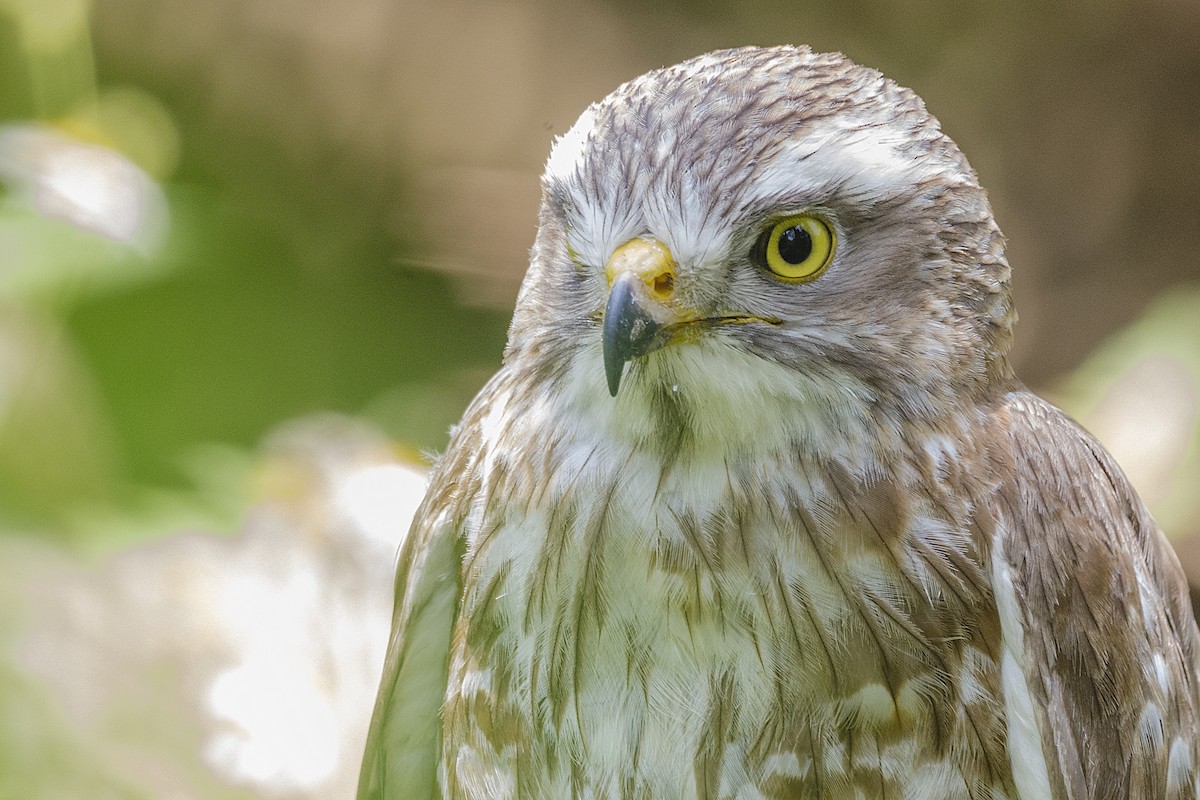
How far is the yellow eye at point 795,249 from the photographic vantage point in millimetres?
1845

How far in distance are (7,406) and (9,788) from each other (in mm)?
1490

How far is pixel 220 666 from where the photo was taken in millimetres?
3633

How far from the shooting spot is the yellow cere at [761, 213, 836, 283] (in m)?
1.85

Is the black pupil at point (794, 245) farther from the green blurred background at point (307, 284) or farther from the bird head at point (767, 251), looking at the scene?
the green blurred background at point (307, 284)

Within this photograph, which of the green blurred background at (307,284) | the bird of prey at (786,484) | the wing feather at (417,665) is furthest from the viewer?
the green blurred background at (307,284)

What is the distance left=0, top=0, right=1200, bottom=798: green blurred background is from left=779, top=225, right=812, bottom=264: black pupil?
76.7 inches

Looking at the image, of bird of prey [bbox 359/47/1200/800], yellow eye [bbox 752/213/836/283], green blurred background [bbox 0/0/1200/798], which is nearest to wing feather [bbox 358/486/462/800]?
bird of prey [bbox 359/47/1200/800]

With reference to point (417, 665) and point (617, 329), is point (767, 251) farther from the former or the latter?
point (417, 665)

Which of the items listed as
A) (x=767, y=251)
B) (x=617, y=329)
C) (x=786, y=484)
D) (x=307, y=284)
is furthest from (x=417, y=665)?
(x=307, y=284)

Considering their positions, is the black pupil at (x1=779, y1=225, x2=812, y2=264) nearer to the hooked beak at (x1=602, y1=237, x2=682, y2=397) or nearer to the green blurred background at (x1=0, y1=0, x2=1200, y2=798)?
the hooked beak at (x1=602, y1=237, x2=682, y2=397)

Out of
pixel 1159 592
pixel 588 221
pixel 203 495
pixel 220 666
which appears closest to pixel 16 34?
pixel 203 495

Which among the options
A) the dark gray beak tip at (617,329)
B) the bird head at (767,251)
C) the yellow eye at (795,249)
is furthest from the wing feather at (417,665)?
the yellow eye at (795,249)

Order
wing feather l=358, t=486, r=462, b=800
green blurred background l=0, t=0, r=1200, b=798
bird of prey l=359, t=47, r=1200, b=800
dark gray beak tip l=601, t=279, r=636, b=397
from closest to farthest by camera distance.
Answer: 1. dark gray beak tip l=601, t=279, r=636, b=397
2. bird of prey l=359, t=47, r=1200, b=800
3. wing feather l=358, t=486, r=462, b=800
4. green blurred background l=0, t=0, r=1200, b=798

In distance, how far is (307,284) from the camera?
18.5 ft
